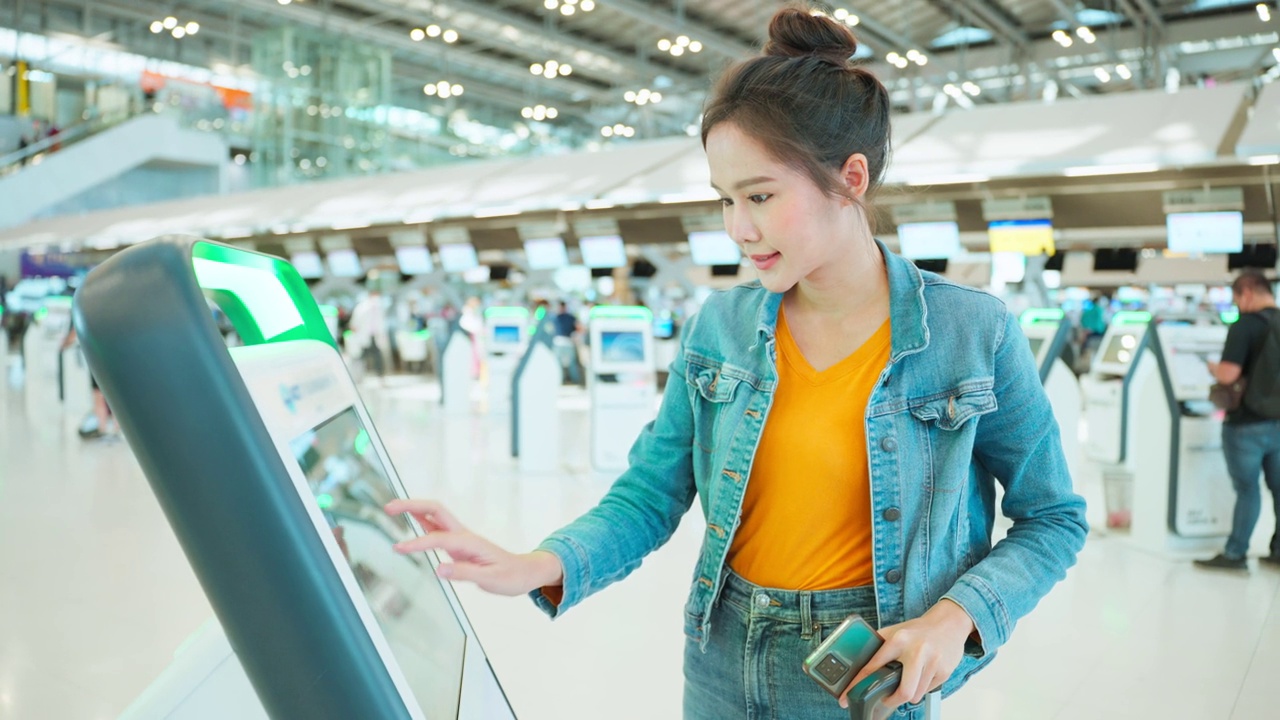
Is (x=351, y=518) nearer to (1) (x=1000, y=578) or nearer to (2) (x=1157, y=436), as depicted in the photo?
(1) (x=1000, y=578)

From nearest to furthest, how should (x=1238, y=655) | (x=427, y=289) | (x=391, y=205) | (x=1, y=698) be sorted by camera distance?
1. (x=1, y=698)
2. (x=1238, y=655)
3. (x=391, y=205)
4. (x=427, y=289)

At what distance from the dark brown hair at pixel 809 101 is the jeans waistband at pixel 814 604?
485 mm

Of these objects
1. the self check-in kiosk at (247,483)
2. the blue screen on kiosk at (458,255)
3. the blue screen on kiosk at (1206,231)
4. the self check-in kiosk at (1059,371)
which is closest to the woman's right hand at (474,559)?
the self check-in kiosk at (247,483)

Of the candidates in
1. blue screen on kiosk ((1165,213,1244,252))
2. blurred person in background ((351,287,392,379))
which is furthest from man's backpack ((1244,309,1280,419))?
blurred person in background ((351,287,392,379))

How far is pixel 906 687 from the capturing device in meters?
0.93

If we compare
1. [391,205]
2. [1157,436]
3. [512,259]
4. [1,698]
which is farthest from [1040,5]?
[1,698]

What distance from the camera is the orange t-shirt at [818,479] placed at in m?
1.14

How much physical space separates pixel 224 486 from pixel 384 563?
285mm

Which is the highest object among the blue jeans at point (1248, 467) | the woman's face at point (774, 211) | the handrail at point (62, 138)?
the handrail at point (62, 138)

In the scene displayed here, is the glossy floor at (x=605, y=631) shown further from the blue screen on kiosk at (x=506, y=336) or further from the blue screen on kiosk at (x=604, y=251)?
the blue screen on kiosk at (x=506, y=336)

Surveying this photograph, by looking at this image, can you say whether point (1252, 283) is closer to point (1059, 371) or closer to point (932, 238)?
point (1059, 371)

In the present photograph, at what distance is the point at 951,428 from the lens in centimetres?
111

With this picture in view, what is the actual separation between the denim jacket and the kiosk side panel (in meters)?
0.48

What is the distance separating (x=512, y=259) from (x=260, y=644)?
15.9 m
